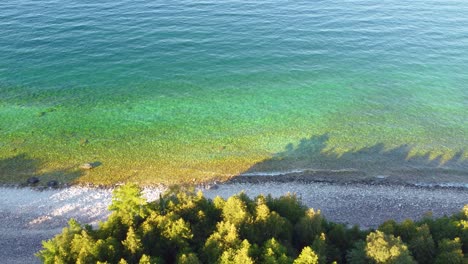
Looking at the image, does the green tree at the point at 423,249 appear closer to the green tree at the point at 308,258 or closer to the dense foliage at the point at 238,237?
the dense foliage at the point at 238,237

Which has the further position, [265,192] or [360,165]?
[360,165]

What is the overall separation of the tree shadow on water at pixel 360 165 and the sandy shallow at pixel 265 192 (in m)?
1.88

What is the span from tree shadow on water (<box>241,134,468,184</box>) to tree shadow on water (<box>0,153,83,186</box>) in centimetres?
1875

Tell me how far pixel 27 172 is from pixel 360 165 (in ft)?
118

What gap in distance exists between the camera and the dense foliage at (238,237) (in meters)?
22.0

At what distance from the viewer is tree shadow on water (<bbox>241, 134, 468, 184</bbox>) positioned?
39.2 m

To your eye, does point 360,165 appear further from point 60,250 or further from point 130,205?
point 60,250

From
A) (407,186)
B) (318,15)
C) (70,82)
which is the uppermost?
Result: (318,15)

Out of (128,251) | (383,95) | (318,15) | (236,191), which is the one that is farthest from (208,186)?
(318,15)

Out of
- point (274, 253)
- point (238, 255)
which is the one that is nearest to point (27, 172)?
point (238, 255)

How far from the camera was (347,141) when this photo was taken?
44.8 metres

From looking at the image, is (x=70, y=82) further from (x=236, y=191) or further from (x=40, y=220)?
(x=236, y=191)

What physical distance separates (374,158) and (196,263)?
27.9 m

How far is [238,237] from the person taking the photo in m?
23.3
